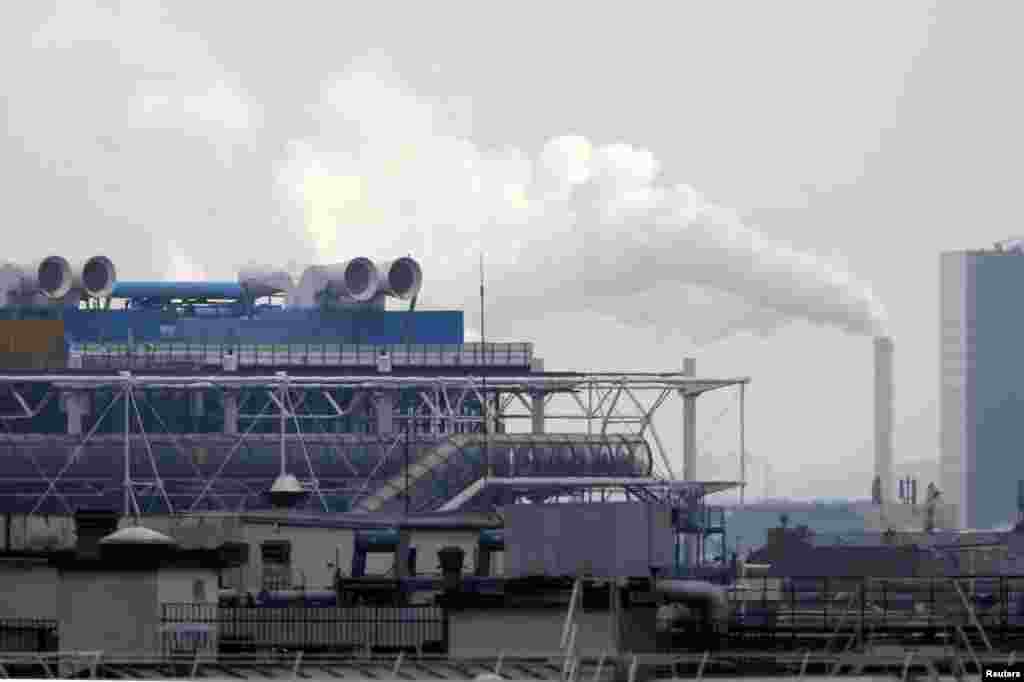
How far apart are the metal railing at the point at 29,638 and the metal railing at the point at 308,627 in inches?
102

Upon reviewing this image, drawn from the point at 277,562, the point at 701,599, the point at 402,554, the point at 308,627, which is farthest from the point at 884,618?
the point at 277,562

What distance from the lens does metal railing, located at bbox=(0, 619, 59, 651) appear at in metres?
83.8

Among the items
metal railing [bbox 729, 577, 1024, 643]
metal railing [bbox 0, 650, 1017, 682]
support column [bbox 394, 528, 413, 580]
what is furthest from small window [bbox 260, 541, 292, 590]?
metal railing [bbox 0, 650, 1017, 682]

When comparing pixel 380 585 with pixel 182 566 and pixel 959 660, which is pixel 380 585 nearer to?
pixel 182 566

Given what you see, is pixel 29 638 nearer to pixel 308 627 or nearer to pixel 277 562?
pixel 308 627

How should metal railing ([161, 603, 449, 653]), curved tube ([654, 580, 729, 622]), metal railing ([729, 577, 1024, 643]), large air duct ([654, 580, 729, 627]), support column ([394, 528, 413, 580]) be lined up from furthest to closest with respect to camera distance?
support column ([394, 528, 413, 580])
curved tube ([654, 580, 729, 622])
large air duct ([654, 580, 729, 627])
metal railing ([161, 603, 449, 653])
metal railing ([729, 577, 1024, 643])

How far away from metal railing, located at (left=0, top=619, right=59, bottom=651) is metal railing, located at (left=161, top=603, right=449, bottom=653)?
2584 mm

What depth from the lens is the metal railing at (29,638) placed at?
3297 inches

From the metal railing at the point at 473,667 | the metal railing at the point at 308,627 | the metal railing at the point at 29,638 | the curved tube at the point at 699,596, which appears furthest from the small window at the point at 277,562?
the metal railing at the point at 473,667

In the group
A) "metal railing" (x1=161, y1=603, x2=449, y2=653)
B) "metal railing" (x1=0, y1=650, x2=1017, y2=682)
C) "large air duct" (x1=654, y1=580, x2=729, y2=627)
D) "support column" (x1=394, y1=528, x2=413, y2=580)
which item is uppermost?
"support column" (x1=394, y1=528, x2=413, y2=580)

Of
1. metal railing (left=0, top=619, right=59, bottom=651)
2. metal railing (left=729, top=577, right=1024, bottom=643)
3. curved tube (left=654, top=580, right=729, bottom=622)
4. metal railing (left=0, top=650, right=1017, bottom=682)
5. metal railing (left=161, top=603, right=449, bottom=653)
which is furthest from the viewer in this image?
curved tube (left=654, top=580, right=729, bottom=622)

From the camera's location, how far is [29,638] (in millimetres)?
85375

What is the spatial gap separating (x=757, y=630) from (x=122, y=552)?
14.3 meters

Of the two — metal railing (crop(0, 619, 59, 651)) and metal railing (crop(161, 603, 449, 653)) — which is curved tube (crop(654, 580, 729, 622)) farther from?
metal railing (crop(0, 619, 59, 651))
